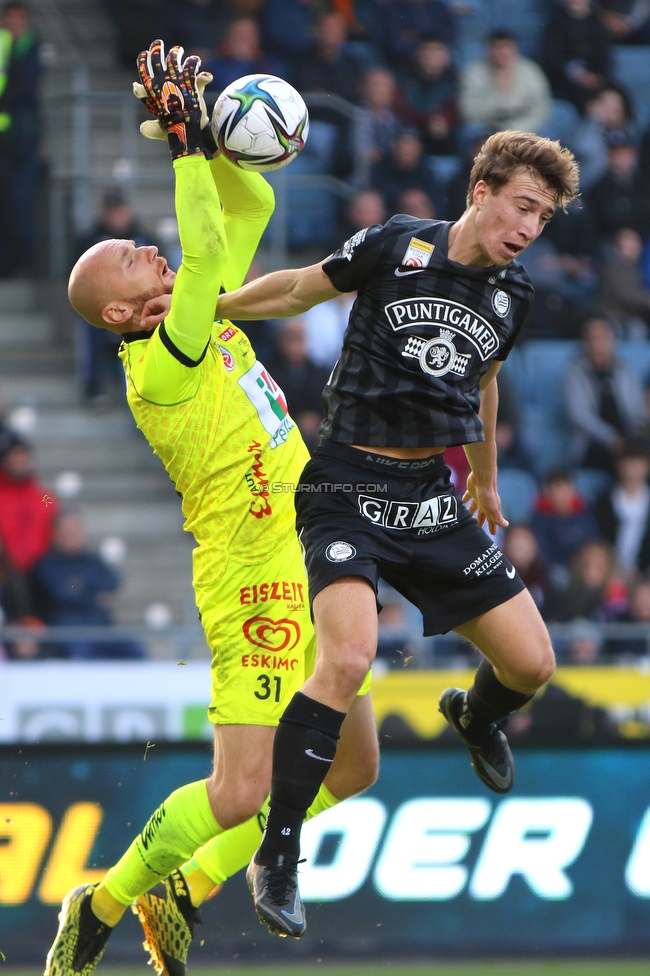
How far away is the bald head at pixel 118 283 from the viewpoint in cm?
477

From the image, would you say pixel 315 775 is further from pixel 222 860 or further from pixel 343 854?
pixel 343 854

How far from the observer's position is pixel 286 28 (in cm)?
1093

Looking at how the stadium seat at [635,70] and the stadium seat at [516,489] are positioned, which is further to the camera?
the stadium seat at [635,70]

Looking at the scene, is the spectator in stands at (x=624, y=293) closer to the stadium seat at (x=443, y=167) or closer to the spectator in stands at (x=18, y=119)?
the stadium seat at (x=443, y=167)

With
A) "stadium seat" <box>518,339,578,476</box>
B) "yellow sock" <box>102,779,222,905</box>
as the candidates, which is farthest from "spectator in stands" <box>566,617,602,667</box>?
"yellow sock" <box>102,779,222,905</box>

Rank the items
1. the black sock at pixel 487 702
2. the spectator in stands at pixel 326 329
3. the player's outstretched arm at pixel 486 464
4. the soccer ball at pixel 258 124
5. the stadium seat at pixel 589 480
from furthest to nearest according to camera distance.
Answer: the stadium seat at pixel 589 480, the spectator in stands at pixel 326 329, the player's outstretched arm at pixel 486 464, the black sock at pixel 487 702, the soccer ball at pixel 258 124

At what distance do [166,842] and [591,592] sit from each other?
477cm

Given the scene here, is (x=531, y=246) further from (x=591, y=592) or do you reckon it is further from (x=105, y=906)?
(x=105, y=906)

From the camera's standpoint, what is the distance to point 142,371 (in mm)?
4707

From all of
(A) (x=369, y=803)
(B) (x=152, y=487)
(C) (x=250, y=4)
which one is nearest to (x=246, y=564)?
(A) (x=369, y=803)

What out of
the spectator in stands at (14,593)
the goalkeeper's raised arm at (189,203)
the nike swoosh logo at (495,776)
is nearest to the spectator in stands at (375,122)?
the spectator in stands at (14,593)

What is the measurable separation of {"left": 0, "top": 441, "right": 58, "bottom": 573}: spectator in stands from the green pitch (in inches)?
113

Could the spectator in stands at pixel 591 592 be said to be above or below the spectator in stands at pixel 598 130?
below

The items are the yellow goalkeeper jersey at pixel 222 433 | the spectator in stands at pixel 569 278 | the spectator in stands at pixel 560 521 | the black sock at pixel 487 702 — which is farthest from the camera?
the spectator in stands at pixel 569 278
